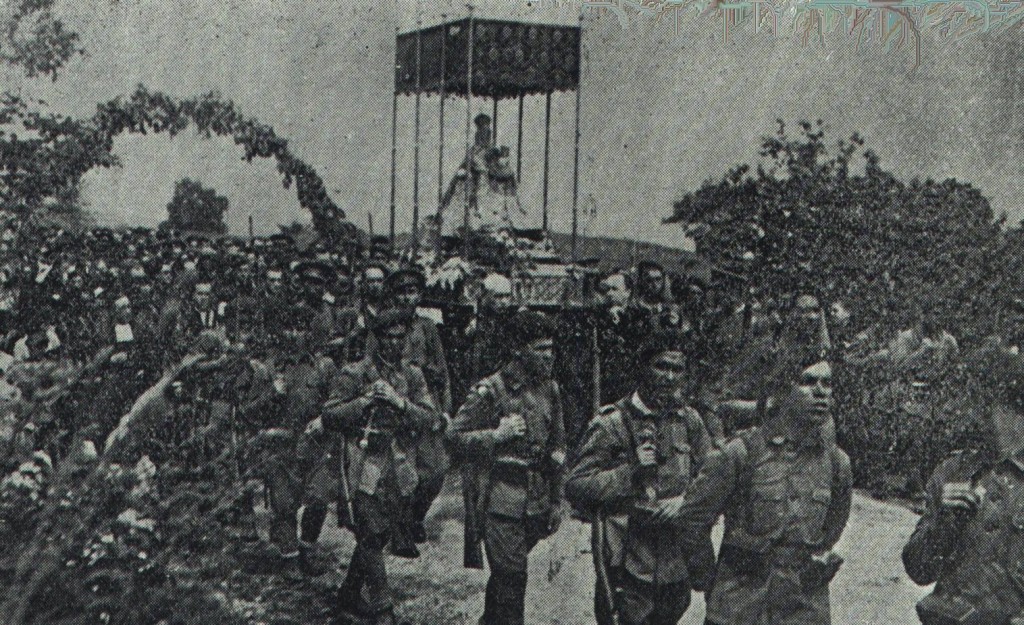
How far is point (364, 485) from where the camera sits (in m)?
4.80

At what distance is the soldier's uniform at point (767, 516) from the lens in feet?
13.1

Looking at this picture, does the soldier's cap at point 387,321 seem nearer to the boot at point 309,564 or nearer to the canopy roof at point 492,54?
the boot at point 309,564

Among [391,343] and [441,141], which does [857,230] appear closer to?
[441,141]

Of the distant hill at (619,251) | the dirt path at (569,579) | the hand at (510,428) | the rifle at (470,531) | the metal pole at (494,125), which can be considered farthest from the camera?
the metal pole at (494,125)

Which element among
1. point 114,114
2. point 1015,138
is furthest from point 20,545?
point 1015,138

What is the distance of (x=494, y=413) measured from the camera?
4742 millimetres

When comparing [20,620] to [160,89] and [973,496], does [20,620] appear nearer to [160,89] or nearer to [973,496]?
[973,496]

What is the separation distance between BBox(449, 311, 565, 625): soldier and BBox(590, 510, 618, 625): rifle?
1.26 feet

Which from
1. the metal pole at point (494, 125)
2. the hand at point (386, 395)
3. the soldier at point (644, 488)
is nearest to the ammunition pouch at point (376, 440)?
the hand at point (386, 395)

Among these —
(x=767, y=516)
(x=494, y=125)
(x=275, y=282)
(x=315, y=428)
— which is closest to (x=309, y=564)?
(x=315, y=428)

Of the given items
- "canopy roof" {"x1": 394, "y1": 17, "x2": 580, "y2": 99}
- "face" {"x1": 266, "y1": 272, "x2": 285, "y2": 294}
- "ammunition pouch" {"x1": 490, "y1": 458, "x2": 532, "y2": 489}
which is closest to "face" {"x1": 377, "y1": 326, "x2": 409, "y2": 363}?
"ammunition pouch" {"x1": 490, "y1": 458, "x2": 532, "y2": 489}

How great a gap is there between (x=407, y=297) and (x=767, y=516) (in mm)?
2408

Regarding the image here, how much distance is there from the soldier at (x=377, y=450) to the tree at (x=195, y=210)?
4.98 feet

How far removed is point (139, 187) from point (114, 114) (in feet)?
1.44
